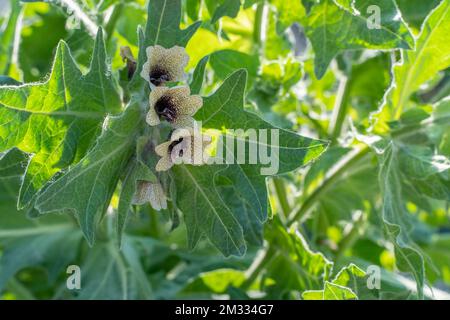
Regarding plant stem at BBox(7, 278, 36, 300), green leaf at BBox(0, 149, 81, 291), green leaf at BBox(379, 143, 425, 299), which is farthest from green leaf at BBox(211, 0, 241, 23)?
plant stem at BBox(7, 278, 36, 300)

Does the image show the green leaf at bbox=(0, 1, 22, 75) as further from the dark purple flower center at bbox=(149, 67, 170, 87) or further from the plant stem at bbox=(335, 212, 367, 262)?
the plant stem at bbox=(335, 212, 367, 262)

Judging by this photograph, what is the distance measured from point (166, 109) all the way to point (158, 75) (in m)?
0.05

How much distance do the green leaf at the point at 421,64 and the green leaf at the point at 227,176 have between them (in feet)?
0.94

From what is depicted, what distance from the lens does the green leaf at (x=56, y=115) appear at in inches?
36.0

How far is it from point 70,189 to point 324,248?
734mm

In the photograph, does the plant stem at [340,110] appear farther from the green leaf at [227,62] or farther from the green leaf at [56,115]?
the green leaf at [56,115]

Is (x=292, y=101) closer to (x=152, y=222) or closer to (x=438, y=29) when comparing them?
(x=438, y=29)

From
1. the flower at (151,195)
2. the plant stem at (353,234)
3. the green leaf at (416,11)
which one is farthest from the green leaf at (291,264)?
the green leaf at (416,11)

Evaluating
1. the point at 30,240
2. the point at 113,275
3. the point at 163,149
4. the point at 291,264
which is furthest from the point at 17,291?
the point at 163,149

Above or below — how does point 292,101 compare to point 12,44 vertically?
below

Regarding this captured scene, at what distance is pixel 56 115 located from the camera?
3.14 ft
